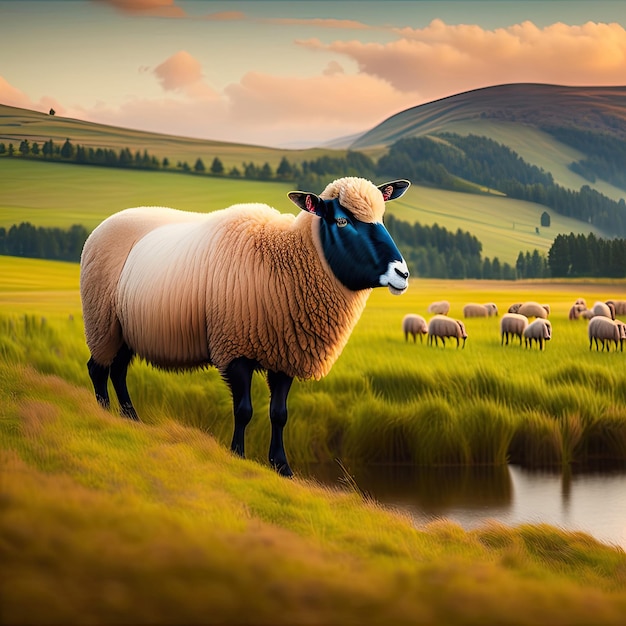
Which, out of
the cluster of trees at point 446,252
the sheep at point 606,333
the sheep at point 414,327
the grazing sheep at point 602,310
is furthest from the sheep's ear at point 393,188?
the cluster of trees at point 446,252

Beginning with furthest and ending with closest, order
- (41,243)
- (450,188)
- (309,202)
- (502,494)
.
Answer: (450,188) → (41,243) → (502,494) → (309,202)

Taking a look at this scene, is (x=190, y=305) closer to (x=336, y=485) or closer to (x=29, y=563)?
(x=336, y=485)

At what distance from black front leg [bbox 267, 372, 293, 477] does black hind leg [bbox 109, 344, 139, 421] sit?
1.88 metres

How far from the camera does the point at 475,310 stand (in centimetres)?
1523

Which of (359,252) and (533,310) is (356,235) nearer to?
(359,252)

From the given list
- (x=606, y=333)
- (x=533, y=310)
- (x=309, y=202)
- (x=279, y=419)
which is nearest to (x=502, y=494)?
(x=279, y=419)

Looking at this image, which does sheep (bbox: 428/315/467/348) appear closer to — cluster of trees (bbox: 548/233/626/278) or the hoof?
cluster of trees (bbox: 548/233/626/278)

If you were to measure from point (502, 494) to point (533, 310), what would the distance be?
6.68m

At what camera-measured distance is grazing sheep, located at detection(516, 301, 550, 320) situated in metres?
14.4

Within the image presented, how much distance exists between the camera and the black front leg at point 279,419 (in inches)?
274

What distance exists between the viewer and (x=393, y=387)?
1012cm

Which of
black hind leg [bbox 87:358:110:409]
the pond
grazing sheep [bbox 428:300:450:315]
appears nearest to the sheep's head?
the pond

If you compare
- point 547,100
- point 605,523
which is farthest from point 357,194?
point 547,100

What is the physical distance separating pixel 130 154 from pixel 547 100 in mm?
8713
